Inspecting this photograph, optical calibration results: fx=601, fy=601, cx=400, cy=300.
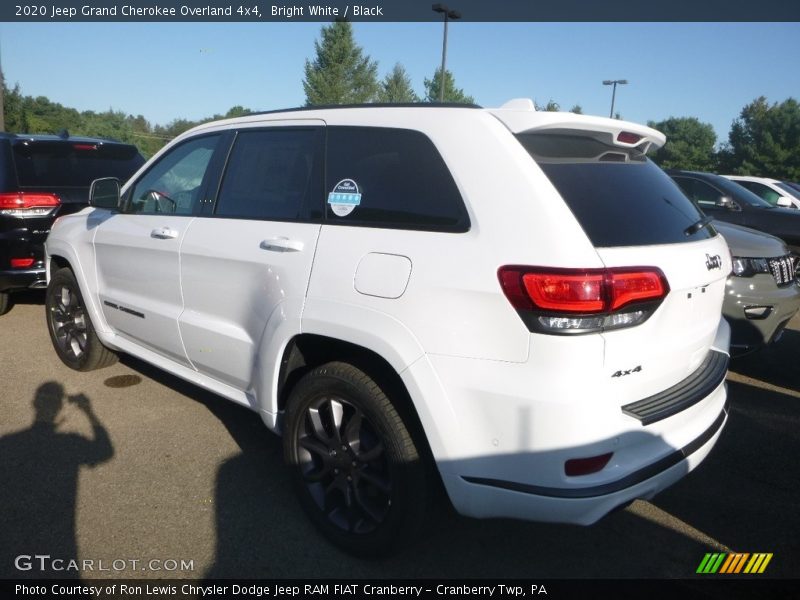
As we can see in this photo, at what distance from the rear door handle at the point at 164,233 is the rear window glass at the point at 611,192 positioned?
6.85ft

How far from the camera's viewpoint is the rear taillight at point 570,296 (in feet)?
6.39

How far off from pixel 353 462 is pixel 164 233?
5.97ft

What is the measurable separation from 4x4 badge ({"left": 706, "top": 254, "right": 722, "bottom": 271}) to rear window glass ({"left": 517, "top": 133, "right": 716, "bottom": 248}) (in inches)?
4.0

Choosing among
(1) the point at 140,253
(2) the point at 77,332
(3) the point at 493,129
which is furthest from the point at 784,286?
(2) the point at 77,332

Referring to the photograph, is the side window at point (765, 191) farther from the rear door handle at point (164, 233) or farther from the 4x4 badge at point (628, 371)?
the rear door handle at point (164, 233)

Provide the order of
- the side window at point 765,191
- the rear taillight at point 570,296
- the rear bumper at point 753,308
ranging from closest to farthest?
the rear taillight at point 570,296 → the rear bumper at point 753,308 → the side window at point 765,191

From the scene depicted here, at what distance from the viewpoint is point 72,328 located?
469 cm

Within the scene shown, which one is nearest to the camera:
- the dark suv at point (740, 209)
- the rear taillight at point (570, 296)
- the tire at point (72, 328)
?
the rear taillight at point (570, 296)

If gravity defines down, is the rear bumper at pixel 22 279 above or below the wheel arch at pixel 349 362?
below

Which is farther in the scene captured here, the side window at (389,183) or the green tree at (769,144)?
the green tree at (769,144)

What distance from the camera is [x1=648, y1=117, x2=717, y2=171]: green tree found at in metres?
58.6

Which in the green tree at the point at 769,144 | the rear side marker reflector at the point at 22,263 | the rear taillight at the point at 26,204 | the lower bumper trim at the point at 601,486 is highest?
the green tree at the point at 769,144

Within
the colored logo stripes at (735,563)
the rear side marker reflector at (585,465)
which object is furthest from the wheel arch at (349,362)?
the colored logo stripes at (735,563)

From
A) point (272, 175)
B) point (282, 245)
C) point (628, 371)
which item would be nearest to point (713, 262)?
point (628, 371)
